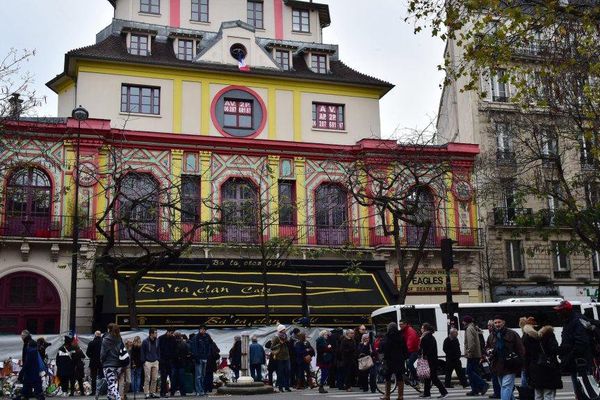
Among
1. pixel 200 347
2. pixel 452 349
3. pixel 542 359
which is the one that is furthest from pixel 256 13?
pixel 542 359

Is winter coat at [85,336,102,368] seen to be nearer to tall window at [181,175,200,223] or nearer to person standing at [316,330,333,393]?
person standing at [316,330,333,393]

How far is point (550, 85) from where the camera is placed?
21.7 metres

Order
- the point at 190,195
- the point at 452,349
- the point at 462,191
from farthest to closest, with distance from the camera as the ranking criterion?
1. the point at 462,191
2. the point at 190,195
3. the point at 452,349

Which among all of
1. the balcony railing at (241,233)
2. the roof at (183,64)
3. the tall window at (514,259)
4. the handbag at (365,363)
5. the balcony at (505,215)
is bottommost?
the handbag at (365,363)

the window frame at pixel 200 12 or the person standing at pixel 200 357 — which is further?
the window frame at pixel 200 12

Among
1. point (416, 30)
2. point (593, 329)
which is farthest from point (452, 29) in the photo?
point (593, 329)

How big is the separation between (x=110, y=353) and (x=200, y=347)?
4335 mm

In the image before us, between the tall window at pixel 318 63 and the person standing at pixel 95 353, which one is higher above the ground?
the tall window at pixel 318 63

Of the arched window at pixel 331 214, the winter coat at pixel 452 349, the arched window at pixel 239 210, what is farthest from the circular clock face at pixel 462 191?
the winter coat at pixel 452 349

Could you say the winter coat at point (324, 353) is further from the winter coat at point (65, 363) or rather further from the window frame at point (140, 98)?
the window frame at point (140, 98)

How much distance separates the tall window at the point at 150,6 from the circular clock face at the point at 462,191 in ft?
50.4

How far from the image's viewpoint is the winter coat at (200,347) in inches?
722

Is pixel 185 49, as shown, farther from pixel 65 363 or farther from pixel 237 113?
pixel 65 363

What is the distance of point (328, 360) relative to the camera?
1953 centimetres
